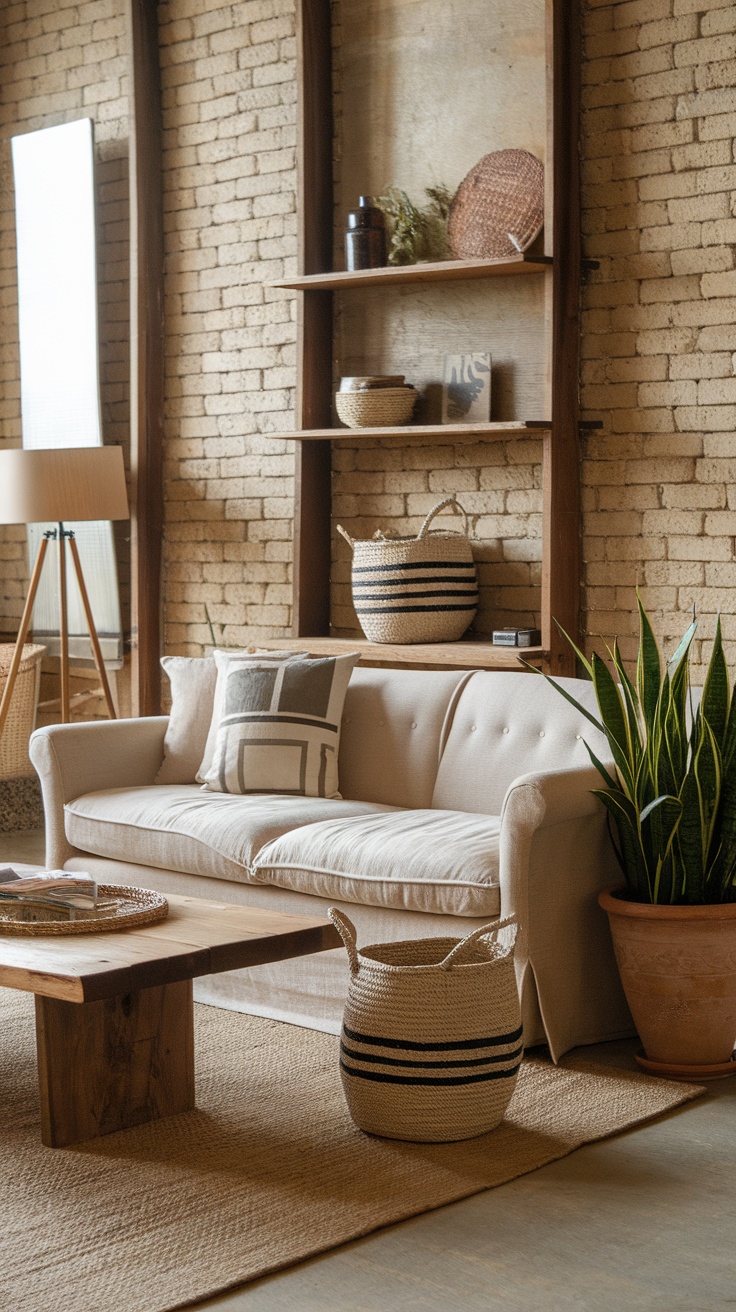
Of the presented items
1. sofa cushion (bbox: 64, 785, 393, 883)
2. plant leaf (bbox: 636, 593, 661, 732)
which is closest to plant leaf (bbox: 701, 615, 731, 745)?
plant leaf (bbox: 636, 593, 661, 732)

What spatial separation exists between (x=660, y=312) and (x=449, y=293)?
33.0 inches

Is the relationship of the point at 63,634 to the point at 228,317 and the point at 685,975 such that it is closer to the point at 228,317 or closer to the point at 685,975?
the point at 228,317

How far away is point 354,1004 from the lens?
284cm

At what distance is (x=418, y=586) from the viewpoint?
193 inches

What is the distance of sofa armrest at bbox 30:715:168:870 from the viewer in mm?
4223

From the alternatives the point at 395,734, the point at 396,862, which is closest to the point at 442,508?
the point at 395,734

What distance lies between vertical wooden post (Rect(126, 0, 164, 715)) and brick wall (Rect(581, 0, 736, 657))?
79.0 inches

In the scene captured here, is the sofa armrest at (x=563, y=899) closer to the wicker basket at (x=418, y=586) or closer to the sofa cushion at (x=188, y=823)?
the sofa cushion at (x=188, y=823)

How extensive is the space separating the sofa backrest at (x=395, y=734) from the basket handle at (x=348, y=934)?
1.15 meters

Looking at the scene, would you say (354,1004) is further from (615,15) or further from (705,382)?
(615,15)

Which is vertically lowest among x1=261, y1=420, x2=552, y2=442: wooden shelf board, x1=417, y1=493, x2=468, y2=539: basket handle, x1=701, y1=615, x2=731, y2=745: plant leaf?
x1=701, y1=615, x2=731, y2=745: plant leaf

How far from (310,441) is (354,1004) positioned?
3.01m

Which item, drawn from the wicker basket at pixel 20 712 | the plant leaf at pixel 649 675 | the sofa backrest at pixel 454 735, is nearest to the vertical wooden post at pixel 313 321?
the sofa backrest at pixel 454 735

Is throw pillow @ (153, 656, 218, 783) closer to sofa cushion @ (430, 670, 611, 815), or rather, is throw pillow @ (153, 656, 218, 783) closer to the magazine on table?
sofa cushion @ (430, 670, 611, 815)
